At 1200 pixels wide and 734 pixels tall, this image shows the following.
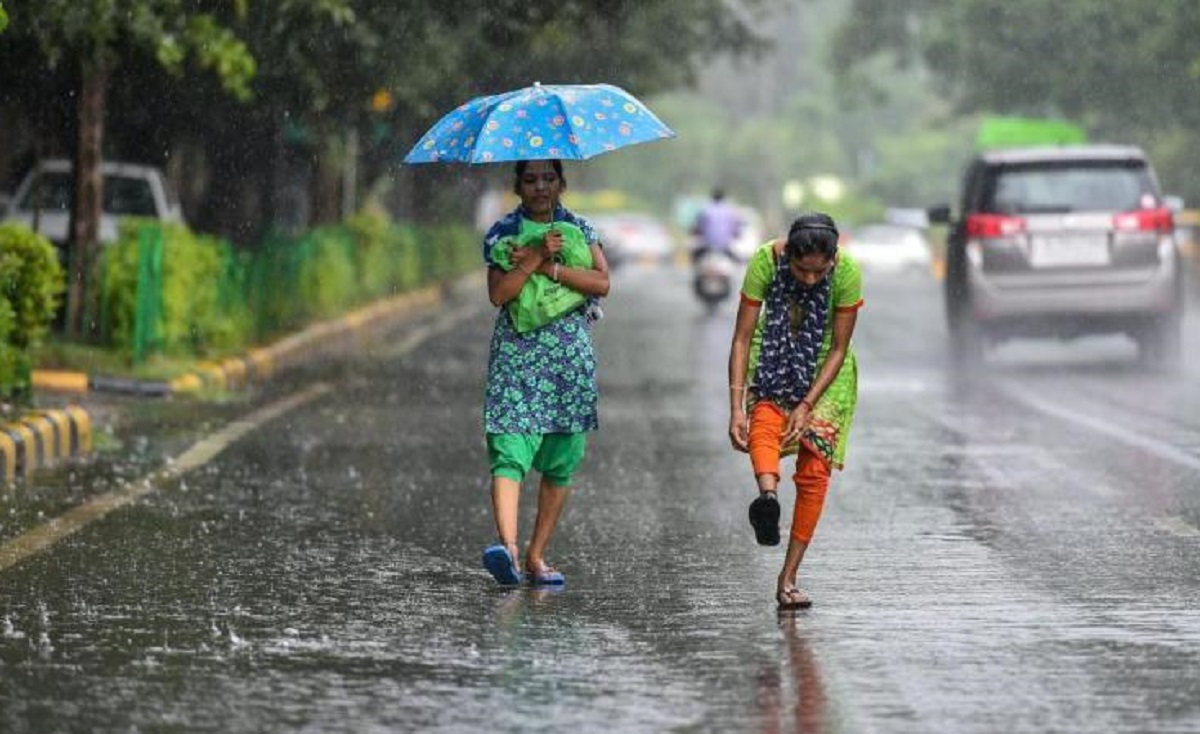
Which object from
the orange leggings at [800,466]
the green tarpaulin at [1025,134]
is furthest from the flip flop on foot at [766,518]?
the green tarpaulin at [1025,134]

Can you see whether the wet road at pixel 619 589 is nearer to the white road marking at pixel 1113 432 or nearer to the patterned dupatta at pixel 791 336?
the white road marking at pixel 1113 432

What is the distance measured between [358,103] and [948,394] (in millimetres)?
11213

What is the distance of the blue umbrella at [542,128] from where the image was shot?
995 cm

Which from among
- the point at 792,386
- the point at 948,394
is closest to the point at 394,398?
the point at 948,394

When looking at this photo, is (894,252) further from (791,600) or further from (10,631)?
(10,631)

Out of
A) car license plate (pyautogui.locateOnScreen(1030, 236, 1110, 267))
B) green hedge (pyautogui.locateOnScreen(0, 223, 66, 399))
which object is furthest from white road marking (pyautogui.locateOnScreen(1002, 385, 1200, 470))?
green hedge (pyautogui.locateOnScreen(0, 223, 66, 399))

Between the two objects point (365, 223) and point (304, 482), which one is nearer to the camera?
point (304, 482)

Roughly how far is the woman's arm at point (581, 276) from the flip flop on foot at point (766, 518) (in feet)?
4.00

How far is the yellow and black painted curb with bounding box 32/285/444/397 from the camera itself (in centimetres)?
2023

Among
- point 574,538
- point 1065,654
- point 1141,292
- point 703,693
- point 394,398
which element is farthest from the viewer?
point 1141,292

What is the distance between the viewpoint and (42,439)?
15109 mm

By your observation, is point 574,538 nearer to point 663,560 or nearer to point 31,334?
point 663,560

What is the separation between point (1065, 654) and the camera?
8359 millimetres

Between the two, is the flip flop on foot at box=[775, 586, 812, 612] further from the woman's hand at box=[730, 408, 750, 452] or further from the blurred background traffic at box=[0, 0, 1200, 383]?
the blurred background traffic at box=[0, 0, 1200, 383]
